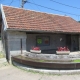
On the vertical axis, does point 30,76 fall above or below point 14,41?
below

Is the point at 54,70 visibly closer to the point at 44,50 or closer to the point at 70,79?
the point at 70,79

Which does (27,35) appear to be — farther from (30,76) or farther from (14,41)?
(30,76)

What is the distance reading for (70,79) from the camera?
7262mm

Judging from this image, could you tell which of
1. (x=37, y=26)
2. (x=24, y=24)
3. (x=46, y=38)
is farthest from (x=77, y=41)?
(x=24, y=24)

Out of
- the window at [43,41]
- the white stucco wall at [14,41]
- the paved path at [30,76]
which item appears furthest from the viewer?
the window at [43,41]

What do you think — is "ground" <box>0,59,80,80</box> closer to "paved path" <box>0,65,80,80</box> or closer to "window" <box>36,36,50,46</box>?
"paved path" <box>0,65,80,80</box>

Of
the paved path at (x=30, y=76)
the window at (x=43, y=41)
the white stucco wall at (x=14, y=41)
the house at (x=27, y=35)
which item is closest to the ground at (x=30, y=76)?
the paved path at (x=30, y=76)

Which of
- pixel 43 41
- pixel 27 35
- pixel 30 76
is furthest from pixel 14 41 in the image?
pixel 43 41

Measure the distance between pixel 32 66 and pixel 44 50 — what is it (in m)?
5.11

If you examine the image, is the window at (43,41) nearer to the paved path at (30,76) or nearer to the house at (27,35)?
the house at (27,35)

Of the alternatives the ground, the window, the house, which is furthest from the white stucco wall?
the window

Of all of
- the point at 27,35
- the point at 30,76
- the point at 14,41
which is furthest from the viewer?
the point at 27,35

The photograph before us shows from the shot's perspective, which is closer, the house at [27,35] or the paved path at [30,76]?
the paved path at [30,76]

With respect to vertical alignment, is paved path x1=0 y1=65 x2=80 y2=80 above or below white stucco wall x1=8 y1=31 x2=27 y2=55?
below
